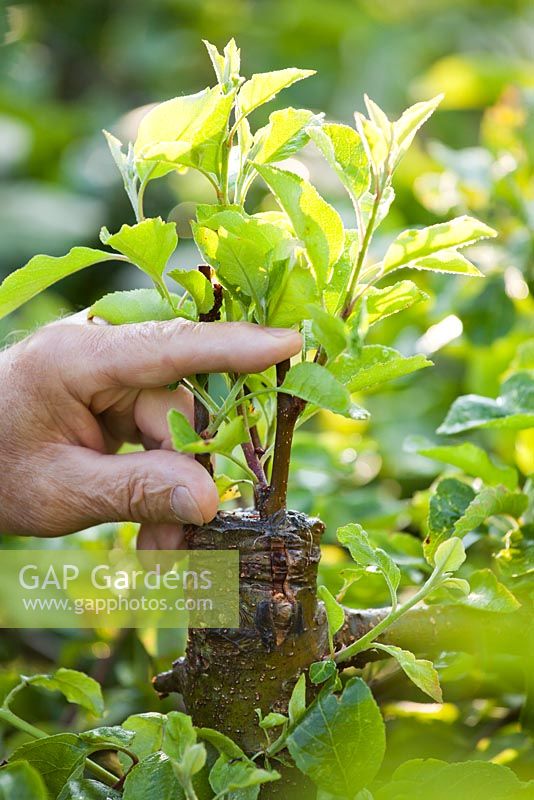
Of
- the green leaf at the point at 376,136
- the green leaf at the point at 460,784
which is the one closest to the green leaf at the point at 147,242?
the green leaf at the point at 376,136

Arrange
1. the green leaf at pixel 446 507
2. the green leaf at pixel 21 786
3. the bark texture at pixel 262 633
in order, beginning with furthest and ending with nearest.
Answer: the green leaf at pixel 446 507 < the bark texture at pixel 262 633 < the green leaf at pixel 21 786

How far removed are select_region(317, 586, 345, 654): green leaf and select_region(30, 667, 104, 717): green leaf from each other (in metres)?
0.21

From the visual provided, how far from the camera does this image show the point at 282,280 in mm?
529

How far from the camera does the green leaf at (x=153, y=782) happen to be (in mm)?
540

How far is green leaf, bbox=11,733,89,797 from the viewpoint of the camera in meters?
0.59

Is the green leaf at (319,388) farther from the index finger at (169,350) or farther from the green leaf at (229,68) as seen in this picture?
the green leaf at (229,68)

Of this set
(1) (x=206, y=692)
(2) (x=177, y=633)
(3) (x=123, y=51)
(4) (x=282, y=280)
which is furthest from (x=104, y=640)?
(3) (x=123, y=51)

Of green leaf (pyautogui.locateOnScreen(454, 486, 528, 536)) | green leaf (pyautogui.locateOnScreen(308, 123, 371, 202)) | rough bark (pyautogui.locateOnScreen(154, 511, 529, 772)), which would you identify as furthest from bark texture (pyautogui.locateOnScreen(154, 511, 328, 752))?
green leaf (pyautogui.locateOnScreen(308, 123, 371, 202))

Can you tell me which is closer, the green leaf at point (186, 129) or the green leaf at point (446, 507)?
the green leaf at point (186, 129)

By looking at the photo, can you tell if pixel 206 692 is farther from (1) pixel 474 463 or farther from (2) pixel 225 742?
(1) pixel 474 463

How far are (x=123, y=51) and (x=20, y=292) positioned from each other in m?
3.20

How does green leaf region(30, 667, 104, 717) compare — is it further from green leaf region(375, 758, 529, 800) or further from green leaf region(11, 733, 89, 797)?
green leaf region(375, 758, 529, 800)

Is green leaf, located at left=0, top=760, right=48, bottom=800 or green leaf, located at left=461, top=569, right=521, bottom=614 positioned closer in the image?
green leaf, located at left=0, top=760, right=48, bottom=800

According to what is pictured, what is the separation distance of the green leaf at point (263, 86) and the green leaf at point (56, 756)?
1.31 feet
